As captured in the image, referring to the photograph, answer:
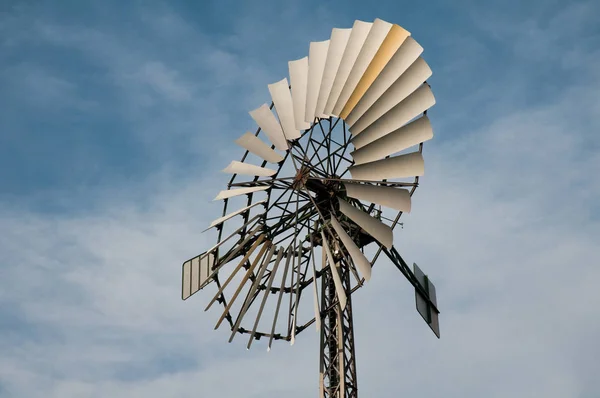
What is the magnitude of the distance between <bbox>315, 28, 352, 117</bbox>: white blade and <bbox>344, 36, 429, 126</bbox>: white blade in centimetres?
129

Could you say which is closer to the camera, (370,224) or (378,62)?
(370,224)

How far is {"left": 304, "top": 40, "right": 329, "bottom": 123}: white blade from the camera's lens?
2947 centimetres

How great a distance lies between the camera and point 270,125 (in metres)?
30.8

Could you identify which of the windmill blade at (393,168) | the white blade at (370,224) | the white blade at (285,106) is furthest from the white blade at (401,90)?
the white blade at (285,106)

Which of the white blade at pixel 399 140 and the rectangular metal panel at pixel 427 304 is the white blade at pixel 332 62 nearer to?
the white blade at pixel 399 140

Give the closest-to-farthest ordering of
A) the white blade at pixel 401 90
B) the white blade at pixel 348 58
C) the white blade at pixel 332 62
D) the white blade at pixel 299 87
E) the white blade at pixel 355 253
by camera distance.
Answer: the white blade at pixel 355 253 < the white blade at pixel 401 90 < the white blade at pixel 348 58 < the white blade at pixel 332 62 < the white blade at pixel 299 87

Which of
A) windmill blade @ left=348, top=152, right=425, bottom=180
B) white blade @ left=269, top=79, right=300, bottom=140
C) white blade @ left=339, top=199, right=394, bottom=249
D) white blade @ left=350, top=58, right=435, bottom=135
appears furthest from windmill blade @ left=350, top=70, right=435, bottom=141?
white blade @ left=269, top=79, right=300, bottom=140

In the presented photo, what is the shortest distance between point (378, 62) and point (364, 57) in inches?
20.1

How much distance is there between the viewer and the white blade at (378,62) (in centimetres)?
2811

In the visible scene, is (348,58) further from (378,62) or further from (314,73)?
(314,73)

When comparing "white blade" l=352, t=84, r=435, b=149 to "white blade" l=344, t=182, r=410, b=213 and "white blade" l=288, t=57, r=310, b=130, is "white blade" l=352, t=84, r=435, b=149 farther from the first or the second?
"white blade" l=288, t=57, r=310, b=130

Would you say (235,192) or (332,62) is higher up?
(332,62)

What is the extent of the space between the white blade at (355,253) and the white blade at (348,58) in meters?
3.72

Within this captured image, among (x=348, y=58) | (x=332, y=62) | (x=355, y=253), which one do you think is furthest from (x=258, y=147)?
(x=355, y=253)
